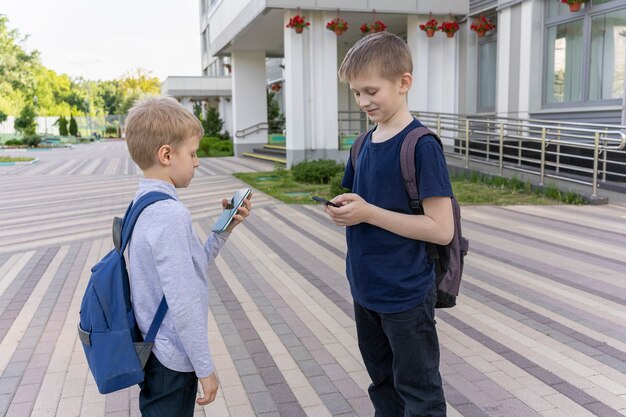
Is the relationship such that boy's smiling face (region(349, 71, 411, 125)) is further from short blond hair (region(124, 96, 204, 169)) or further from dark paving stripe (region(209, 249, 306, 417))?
dark paving stripe (region(209, 249, 306, 417))

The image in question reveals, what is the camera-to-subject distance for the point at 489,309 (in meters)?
4.93

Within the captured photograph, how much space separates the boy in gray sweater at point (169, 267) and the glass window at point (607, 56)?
42.8 ft

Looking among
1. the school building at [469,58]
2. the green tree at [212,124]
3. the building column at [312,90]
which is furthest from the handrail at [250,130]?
the green tree at [212,124]


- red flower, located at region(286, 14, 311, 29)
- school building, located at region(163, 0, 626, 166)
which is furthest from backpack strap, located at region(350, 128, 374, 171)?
red flower, located at region(286, 14, 311, 29)

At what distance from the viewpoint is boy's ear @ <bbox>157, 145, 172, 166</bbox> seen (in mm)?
2023

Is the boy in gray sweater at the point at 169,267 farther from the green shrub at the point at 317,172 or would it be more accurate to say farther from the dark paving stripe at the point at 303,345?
the green shrub at the point at 317,172

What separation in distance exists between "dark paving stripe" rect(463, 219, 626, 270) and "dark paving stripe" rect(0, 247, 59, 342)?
5677mm

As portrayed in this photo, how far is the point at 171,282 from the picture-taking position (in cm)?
192

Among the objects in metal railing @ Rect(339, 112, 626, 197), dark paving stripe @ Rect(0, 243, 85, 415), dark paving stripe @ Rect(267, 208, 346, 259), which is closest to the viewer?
dark paving stripe @ Rect(0, 243, 85, 415)

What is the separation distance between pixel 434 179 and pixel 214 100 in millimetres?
41590

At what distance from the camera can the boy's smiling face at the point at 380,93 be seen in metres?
2.14

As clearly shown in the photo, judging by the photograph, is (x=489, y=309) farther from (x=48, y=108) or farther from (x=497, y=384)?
(x=48, y=108)

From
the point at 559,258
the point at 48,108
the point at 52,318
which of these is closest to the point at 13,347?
the point at 52,318

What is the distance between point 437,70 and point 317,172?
553 centimetres
